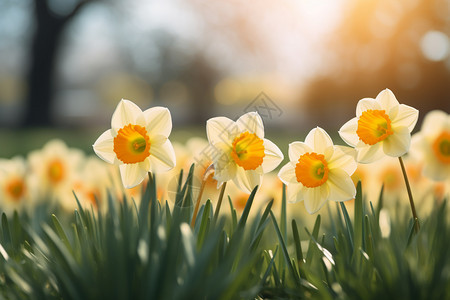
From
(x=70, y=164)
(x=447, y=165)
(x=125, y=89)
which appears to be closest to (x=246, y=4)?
(x=70, y=164)

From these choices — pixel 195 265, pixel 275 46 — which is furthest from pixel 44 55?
pixel 195 265

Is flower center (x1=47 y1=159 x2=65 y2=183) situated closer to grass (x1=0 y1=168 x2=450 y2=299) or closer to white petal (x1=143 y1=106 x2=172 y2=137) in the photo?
grass (x1=0 y1=168 x2=450 y2=299)

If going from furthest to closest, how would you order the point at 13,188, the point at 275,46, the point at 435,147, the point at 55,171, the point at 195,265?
1. the point at 275,46
2. the point at 55,171
3. the point at 13,188
4. the point at 435,147
5. the point at 195,265

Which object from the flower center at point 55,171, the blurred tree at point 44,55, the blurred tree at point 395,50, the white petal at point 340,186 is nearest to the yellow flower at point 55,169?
the flower center at point 55,171

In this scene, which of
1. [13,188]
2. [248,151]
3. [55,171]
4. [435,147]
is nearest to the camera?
[248,151]

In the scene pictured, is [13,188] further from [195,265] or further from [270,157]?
[195,265]

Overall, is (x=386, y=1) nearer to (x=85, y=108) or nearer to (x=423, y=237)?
(x=423, y=237)
